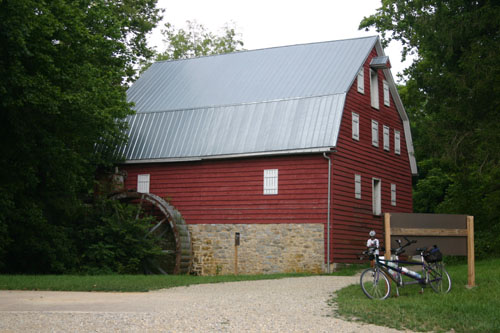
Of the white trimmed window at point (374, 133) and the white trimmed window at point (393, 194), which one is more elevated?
the white trimmed window at point (374, 133)

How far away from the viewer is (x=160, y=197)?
1061 inches

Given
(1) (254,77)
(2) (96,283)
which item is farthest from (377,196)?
(2) (96,283)

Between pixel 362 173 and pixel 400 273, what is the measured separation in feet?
43.1

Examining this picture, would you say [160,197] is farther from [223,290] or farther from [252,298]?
[252,298]

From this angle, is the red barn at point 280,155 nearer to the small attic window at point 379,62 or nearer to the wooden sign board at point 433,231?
the small attic window at point 379,62

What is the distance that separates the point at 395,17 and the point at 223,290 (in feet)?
79.8

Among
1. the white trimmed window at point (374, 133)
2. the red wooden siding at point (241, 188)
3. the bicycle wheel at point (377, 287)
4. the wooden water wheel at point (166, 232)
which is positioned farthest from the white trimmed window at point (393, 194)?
the bicycle wheel at point (377, 287)

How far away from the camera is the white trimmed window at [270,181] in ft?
81.5

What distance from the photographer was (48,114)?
20.6 m

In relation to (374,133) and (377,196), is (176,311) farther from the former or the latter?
(374,133)

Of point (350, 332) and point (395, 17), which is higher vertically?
point (395, 17)

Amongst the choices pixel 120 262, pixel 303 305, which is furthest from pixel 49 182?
pixel 303 305

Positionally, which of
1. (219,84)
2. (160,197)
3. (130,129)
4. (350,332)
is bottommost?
(350,332)

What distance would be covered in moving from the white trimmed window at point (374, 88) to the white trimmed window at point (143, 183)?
32.2 ft
